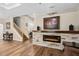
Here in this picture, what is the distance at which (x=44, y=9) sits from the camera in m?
2.14

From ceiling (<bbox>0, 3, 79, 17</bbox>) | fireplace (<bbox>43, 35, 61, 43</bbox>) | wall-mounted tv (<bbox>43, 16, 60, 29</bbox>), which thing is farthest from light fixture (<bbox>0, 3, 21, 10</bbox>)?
fireplace (<bbox>43, 35, 61, 43</bbox>)

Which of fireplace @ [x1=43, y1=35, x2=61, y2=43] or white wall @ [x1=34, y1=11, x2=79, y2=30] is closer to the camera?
white wall @ [x1=34, y1=11, x2=79, y2=30]

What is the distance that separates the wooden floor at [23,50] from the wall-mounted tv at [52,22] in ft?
1.54

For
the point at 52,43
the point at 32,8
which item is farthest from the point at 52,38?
the point at 32,8

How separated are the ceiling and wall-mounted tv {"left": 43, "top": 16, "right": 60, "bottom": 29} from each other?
0.15m

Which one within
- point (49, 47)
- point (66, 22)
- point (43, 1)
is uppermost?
point (43, 1)

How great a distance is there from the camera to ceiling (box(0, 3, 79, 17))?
82.7 inches

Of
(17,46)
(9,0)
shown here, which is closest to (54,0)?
(9,0)

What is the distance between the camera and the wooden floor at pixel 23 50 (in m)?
2.11

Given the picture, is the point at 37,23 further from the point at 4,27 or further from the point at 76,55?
the point at 76,55

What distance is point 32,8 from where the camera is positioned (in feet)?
7.03

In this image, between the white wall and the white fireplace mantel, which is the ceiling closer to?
the white wall

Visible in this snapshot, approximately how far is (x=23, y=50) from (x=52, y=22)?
2.77 feet

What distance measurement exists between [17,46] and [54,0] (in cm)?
122
